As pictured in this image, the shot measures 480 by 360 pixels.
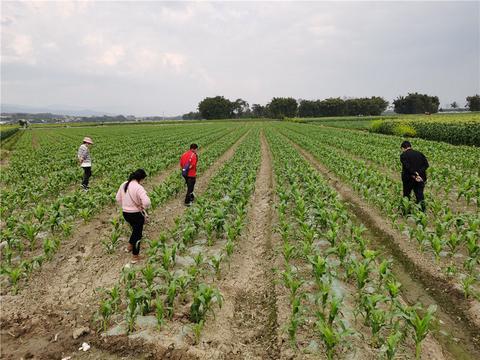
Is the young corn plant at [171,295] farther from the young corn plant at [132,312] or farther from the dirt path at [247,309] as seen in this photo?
the dirt path at [247,309]

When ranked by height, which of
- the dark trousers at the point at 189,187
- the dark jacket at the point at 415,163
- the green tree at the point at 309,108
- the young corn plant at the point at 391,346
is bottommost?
the young corn plant at the point at 391,346

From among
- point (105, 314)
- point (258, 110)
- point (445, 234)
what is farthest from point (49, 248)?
point (258, 110)

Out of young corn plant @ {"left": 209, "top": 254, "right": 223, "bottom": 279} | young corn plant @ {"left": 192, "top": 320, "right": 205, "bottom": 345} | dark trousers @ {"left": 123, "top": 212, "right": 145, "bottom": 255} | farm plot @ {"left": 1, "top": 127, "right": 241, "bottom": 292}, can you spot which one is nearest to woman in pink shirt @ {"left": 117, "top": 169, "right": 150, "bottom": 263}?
dark trousers @ {"left": 123, "top": 212, "right": 145, "bottom": 255}

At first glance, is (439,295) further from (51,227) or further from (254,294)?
(51,227)

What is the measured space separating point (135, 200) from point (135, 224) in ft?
2.02

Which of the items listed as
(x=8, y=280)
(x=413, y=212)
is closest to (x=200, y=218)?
(x=8, y=280)

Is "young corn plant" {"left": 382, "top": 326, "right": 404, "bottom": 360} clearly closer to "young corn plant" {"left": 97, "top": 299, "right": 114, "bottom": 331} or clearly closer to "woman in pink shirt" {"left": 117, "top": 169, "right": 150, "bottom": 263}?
"young corn plant" {"left": 97, "top": 299, "right": 114, "bottom": 331}

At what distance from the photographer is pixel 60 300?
546 centimetres

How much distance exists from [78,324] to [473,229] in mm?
7645

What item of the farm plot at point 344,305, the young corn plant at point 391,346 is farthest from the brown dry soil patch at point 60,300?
the young corn plant at point 391,346

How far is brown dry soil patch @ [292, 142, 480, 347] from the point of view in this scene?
4.80 metres

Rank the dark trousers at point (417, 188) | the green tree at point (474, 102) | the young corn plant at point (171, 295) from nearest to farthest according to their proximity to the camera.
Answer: the young corn plant at point (171, 295) → the dark trousers at point (417, 188) → the green tree at point (474, 102)

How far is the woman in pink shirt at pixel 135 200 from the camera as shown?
6.18m

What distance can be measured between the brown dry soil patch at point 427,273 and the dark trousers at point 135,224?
5488 millimetres
